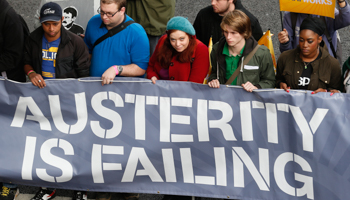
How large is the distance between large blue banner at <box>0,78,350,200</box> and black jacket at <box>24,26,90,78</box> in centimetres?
21

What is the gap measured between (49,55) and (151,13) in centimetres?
146

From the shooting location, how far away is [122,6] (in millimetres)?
4238

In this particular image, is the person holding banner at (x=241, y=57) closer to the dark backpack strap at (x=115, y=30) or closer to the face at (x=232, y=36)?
the face at (x=232, y=36)

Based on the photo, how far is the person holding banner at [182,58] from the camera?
13.2ft

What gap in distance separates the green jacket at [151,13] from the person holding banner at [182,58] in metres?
0.99

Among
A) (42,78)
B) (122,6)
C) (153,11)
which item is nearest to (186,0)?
(153,11)

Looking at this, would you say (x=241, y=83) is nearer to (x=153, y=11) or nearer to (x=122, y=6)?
(x=122, y=6)

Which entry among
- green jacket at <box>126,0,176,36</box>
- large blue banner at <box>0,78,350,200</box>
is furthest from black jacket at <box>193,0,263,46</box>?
large blue banner at <box>0,78,350,200</box>

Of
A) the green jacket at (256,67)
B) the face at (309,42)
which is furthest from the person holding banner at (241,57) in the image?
the face at (309,42)

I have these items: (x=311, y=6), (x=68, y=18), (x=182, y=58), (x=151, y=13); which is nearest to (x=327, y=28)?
(x=311, y=6)

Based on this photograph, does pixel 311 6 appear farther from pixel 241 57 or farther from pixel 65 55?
pixel 65 55

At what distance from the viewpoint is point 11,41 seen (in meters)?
4.34

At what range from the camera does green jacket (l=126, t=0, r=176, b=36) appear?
514 cm

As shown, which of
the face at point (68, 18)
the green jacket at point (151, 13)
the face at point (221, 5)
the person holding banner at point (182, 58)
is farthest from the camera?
the face at point (68, 18)
